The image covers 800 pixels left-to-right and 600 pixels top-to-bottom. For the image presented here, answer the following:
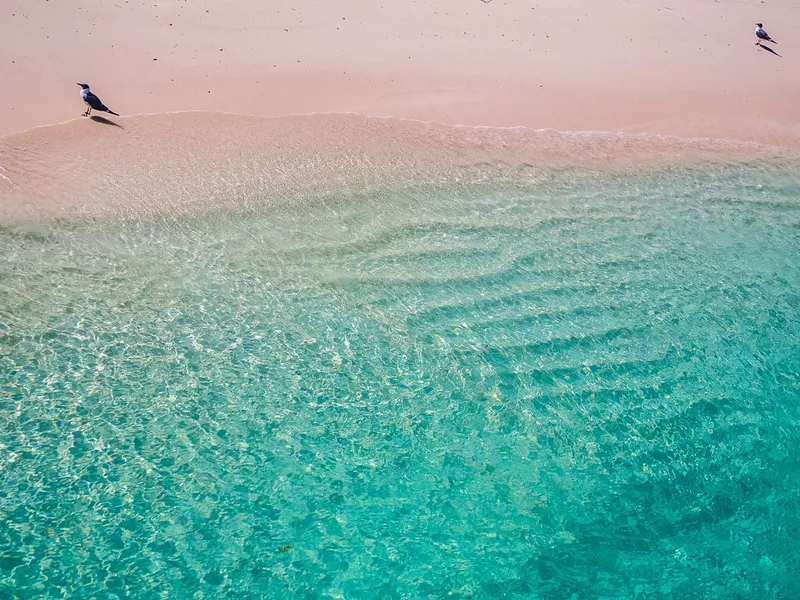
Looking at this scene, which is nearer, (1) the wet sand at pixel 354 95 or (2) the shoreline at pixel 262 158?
(2) the shoreline at pixel 262 158

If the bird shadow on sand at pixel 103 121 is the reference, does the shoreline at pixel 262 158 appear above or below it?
below

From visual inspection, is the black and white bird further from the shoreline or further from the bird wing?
the shoreline

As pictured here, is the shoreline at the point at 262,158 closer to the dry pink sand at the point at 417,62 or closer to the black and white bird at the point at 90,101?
the black and white bird at the point at 90,101

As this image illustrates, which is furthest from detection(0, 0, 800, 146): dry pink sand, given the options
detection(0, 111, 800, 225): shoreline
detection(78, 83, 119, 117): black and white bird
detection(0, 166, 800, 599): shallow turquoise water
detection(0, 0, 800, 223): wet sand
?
detection(0, 166, 800, 599): shallow turquoise water

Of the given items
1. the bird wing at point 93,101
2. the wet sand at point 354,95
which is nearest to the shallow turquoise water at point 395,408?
the wet sand at point 354,95

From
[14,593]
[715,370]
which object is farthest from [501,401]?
[14,593]

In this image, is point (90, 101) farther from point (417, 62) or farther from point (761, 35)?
point (761, 35)

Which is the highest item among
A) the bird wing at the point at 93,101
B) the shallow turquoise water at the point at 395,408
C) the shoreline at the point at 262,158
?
the bird wing at the point at 93,101

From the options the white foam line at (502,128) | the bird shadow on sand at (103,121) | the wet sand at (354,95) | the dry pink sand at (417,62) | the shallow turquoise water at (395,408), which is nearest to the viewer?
the shallow turquoise water at (395,408)
